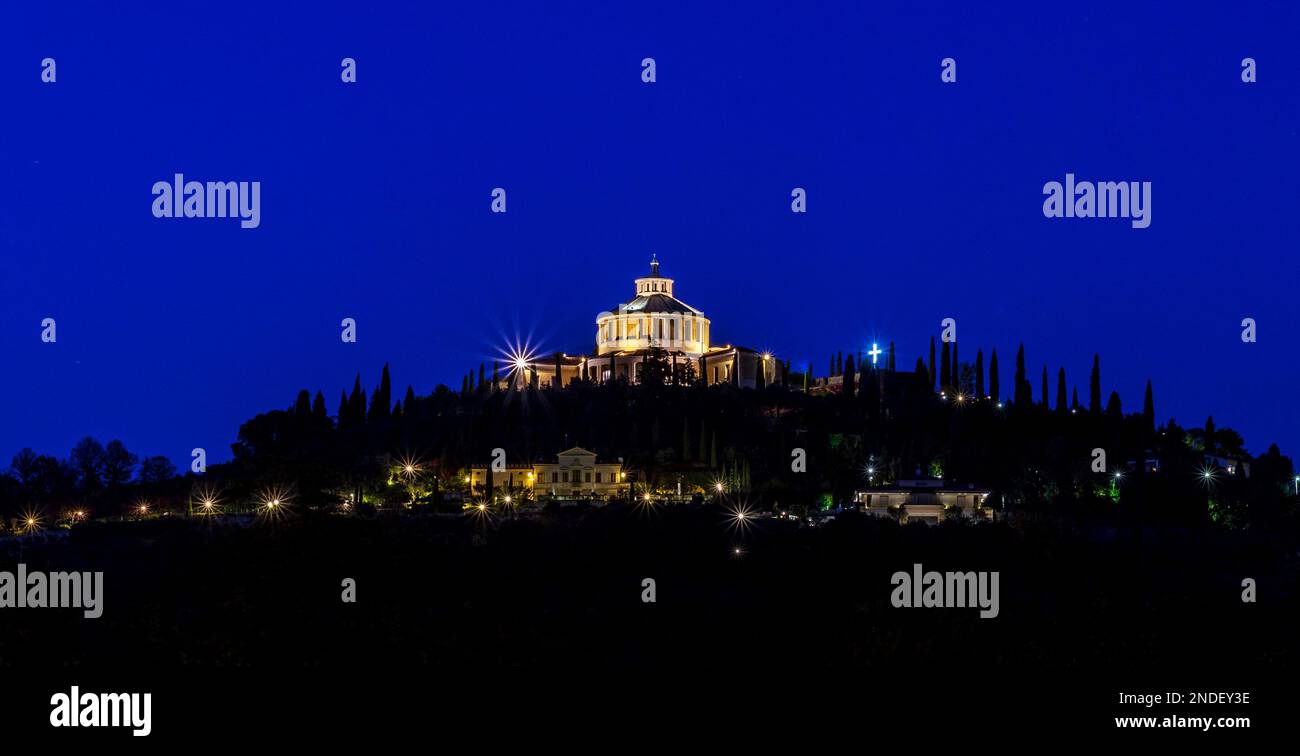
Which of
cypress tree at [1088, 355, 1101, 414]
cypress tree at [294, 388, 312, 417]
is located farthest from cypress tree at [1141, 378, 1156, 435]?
cypress tree at [294, 388, 312, 417]

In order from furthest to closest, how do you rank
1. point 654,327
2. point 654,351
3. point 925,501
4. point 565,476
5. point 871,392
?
point 654,327 < point 654,351 < point 871,392 < point 565,476 < point 925,501

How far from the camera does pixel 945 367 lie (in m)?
92.5

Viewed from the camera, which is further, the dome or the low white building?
the dome

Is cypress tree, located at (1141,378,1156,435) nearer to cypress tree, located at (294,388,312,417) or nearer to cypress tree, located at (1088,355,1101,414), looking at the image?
cypress tree, located at (1088,355,1101,414)

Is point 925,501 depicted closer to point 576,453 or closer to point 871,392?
point 576,453

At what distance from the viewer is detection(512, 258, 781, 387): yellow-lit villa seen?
104 metres

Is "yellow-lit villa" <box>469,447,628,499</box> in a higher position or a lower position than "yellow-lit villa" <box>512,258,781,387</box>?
lower

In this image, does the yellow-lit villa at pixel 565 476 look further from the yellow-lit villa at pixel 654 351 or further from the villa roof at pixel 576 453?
the yellow-lit villa at pixel 654 351

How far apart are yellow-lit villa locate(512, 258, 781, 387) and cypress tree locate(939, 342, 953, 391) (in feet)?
40.2

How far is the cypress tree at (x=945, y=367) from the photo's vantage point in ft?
303

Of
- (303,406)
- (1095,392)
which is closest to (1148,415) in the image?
(1095,392)

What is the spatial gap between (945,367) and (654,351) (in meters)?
18.6
